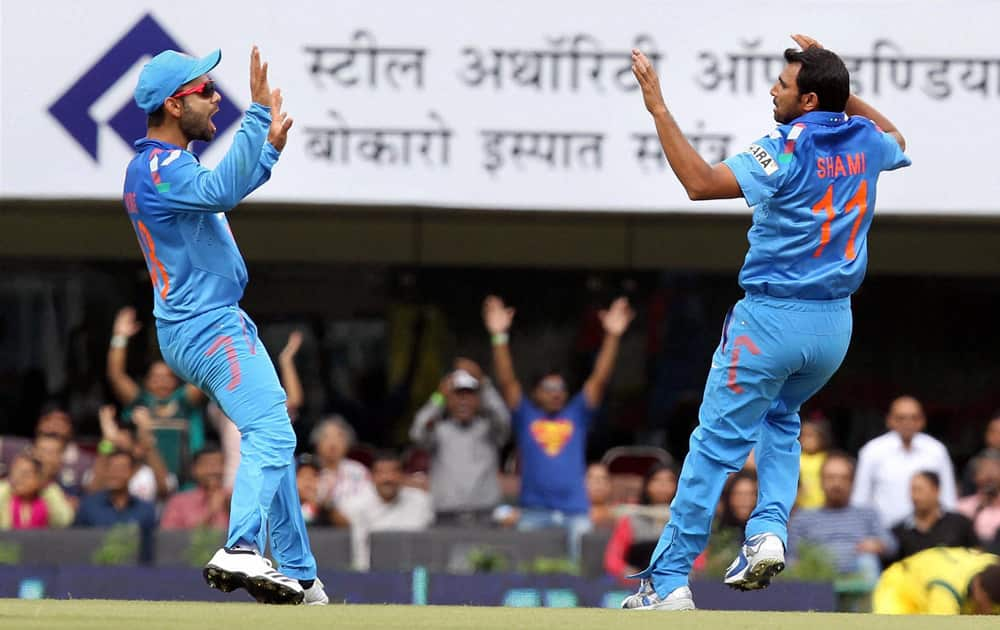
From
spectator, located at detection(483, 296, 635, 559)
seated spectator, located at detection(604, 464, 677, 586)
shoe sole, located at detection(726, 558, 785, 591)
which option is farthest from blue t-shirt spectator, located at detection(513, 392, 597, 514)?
shoe sole, located at detection(726, 558, 785, 591)

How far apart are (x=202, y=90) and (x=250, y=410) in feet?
3.68

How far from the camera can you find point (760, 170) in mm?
6574

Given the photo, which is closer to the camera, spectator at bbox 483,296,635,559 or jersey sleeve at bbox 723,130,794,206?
jersey sleeve at bbox 723,130,794,206

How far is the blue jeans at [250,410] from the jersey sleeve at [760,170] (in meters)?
1.71

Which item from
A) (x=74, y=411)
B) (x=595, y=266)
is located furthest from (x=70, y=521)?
(x=595, y=266)

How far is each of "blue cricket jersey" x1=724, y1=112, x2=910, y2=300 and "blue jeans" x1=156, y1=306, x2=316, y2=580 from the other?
1.66m

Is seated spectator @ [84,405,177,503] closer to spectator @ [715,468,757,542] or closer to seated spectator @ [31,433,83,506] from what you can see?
seated spectator @ [31,433,83,506]

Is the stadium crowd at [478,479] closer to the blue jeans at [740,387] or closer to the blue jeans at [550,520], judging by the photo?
the blue jeans at [550,520]

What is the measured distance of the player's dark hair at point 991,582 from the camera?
314 inches

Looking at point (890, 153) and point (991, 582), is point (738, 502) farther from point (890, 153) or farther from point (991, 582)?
point (890, 153)

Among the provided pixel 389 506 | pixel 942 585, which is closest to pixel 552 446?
pixel 389 506

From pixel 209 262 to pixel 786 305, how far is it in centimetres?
194

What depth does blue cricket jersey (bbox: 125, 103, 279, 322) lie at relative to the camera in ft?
22.1

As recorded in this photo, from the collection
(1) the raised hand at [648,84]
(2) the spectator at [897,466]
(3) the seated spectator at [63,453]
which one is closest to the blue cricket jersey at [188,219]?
(1) the raised hand at [648,84]
